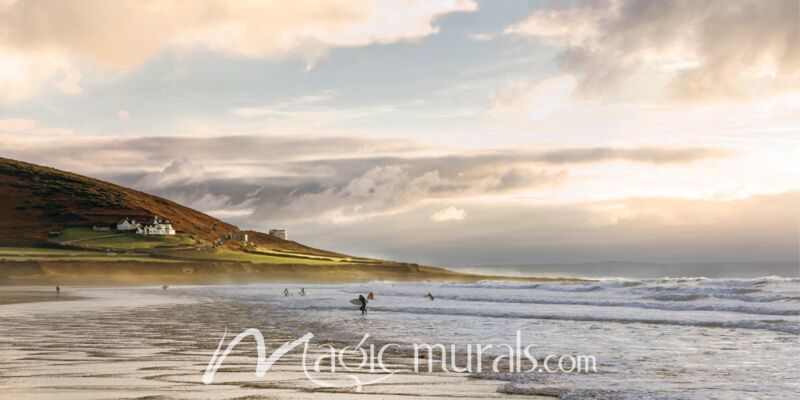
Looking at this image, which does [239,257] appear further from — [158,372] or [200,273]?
[158,372]

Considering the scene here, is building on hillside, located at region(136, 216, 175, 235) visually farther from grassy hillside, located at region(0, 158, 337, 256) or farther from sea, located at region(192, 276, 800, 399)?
sea, located at region(192, 276, 800, 399)

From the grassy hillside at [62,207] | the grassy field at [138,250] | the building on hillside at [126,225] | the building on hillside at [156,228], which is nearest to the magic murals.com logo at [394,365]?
the grassy field at [138,250]

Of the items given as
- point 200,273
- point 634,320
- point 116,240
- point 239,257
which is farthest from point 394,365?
point 116,240

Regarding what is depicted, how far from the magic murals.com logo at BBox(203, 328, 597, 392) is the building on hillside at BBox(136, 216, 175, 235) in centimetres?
15400

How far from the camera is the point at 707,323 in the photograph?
101 feet

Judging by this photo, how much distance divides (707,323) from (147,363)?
24.0 meters

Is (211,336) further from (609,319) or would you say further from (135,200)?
(135,200)

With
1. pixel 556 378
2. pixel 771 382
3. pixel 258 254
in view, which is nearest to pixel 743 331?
pixel 771 382

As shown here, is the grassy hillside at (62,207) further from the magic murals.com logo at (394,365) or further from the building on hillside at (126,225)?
the magic murals.com logo at (394,365)

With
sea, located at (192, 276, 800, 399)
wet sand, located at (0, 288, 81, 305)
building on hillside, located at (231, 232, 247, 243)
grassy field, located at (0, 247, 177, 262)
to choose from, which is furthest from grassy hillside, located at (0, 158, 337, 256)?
sea, located at (192, 276, 800, 399)

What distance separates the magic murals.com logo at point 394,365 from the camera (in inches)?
610

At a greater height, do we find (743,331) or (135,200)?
(135,200)

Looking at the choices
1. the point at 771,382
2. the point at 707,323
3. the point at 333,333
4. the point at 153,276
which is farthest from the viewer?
the point at 153,276

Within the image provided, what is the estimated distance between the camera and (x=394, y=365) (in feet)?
55.7
